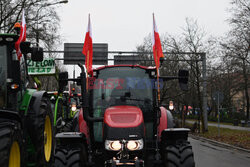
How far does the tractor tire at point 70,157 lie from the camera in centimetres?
506

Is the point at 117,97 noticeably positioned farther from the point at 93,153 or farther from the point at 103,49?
the point at 103,49

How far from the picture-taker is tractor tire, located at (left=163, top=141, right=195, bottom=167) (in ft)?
17.2

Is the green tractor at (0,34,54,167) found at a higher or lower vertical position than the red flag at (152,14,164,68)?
lower

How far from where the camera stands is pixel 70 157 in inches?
201

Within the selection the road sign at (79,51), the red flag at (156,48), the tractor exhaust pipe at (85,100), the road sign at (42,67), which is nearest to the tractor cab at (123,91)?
the red flag at (156,48)

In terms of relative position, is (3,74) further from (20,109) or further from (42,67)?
(42,67)

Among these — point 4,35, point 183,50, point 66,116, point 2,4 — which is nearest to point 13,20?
Answer: point 2,4

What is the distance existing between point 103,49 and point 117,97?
19.4 meters

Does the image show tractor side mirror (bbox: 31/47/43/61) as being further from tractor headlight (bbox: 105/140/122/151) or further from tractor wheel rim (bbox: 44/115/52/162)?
tractor headlight (bbox: 105/140/122/151)

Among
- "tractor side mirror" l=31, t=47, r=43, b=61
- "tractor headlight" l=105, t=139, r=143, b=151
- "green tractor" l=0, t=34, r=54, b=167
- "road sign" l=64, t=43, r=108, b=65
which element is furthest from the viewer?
"road sign" l=64, t=43, r=108, b=65

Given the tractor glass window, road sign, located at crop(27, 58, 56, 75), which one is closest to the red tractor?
the tractor glass window

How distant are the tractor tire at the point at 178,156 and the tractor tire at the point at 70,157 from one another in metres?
1.32

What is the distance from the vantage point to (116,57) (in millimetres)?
24281

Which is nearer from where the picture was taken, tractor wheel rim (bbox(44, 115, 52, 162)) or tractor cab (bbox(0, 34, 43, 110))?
tractor cab (bbox(0, 34, 43, 110))
